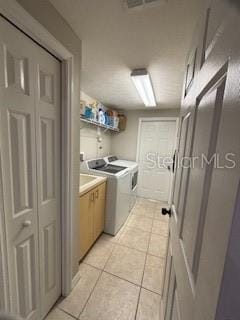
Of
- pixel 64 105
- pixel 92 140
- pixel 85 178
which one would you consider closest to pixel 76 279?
pixel 85 178

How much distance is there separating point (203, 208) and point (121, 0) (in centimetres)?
123

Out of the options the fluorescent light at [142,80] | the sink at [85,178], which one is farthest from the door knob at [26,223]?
the fluorescent light at [142,80]

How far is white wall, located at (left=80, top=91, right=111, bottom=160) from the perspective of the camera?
104 inches

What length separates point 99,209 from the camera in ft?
7.20

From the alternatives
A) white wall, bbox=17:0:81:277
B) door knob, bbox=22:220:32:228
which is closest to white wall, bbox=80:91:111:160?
white wall, bbox=17:0:81:277

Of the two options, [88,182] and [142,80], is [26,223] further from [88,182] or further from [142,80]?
[142,80]

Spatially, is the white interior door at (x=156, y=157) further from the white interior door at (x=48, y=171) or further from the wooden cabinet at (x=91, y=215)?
the white interior door at (x=48, y=171)

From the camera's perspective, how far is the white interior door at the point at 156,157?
3.67 m

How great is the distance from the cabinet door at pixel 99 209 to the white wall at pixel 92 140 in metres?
0.87

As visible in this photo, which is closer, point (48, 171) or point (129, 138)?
point (48, 171)

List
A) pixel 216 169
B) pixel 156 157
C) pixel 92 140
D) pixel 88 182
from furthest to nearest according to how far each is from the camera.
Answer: pixel 156 157 → pixel 92 140 → pixel 88 182 → pixel 216 169

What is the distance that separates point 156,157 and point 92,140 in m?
1.72

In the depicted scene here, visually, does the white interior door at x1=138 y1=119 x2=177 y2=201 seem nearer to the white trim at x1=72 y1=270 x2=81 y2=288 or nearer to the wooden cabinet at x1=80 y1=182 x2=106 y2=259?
the wooden cabinet at x1=80 y1=182 x2=106 y2=259

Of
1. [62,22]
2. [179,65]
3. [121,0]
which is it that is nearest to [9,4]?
[62,22]
